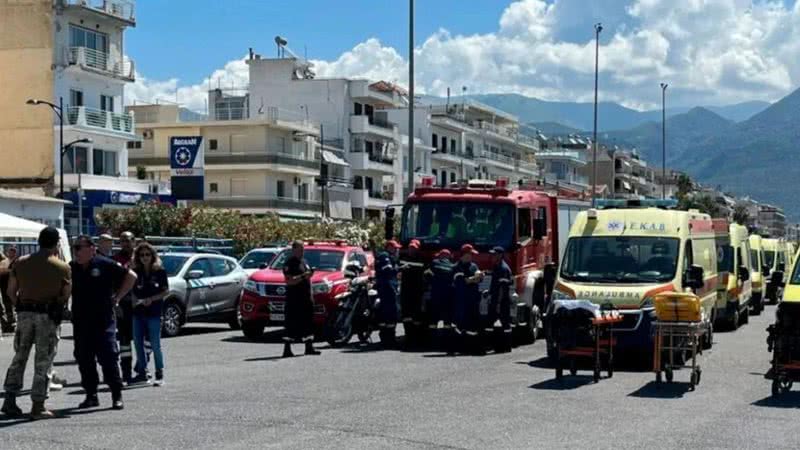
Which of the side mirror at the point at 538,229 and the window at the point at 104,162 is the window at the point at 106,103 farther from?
the side mirror at the point at 538,229

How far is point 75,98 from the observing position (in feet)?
188

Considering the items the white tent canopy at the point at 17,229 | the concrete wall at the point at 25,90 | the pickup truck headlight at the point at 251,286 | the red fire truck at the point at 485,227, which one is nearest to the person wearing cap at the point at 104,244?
the red fire truck at the point at 485,227

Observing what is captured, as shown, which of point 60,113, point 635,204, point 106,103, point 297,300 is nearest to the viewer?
point 297,300

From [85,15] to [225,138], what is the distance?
1664 cm

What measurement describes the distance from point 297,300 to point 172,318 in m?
5.41

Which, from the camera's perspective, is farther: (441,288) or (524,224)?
(524,224)

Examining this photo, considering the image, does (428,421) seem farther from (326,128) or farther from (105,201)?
(326,128)

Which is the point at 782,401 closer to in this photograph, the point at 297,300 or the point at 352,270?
the point at 297,300

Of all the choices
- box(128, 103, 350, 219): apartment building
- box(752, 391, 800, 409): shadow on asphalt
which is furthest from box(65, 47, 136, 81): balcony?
box(752, 391, 800, 409): shadow on asphalt

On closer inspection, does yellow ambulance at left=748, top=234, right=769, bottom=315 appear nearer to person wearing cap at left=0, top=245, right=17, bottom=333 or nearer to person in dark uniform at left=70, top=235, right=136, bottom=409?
person wearing cap at left=0, top=245, right=17, bottom=333

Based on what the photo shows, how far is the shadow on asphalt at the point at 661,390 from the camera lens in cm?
1448

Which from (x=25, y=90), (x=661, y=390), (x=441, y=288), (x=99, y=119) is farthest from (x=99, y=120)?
(x=661, y=390)

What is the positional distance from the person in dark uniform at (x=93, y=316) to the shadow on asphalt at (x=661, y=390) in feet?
19.9

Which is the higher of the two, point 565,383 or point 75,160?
point 75,160
